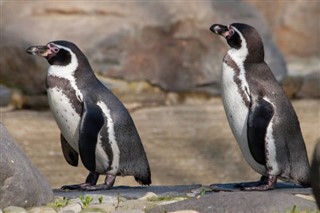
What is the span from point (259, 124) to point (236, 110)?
0.64ft

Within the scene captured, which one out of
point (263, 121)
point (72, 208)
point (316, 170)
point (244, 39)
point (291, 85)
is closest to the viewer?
point (316, 170)

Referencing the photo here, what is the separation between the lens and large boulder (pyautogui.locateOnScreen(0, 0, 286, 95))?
1244cm

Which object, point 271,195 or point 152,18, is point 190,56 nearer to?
point 152,18

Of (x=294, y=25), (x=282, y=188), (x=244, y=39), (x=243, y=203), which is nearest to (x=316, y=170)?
(x=243, y=203)

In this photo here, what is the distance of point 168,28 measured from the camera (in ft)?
42.5

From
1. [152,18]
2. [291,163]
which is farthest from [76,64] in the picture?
[152,18]

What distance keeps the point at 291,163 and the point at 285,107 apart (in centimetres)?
34

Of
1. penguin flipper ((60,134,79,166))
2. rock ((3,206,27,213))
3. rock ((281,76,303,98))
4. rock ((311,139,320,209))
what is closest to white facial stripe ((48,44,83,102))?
penguin flipper ((60,134,79,166))

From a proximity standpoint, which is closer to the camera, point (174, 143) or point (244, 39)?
point (244, 39)

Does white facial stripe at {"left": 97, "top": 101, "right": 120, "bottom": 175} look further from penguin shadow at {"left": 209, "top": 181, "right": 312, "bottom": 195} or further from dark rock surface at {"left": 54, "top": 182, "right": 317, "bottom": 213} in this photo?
penguin shadow at {"left": 209, "top": 181, "right": 312, "bottom": 195}

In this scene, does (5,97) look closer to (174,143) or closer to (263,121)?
(174,143)

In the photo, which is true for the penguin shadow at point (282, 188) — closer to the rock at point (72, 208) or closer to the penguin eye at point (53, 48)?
the rock at point (72, 208)

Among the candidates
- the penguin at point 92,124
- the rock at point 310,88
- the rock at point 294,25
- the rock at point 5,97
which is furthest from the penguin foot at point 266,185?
the rock at point 294,25

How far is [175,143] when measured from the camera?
1068 cm
